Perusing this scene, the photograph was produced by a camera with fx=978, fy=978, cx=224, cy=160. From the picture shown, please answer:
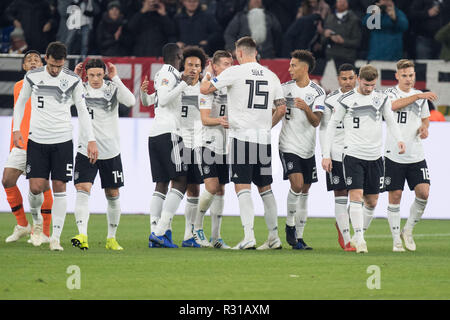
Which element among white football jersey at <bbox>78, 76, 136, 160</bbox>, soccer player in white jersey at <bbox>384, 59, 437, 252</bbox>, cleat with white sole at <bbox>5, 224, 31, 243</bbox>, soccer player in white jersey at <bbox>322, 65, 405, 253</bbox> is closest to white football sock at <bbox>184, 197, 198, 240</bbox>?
white football jersey at <bbox>78, 76, 136, 160</bbox>

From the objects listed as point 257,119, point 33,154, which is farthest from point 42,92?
point 257,119

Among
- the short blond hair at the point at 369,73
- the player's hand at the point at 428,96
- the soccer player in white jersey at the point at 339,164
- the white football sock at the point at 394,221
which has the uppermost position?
the short blond hair at the point at 369,73

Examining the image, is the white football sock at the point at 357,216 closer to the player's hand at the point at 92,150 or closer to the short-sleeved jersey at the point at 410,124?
the short-sleeved jersey at the point at 410,124

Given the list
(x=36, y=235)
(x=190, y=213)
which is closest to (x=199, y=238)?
(x=190, y=213)

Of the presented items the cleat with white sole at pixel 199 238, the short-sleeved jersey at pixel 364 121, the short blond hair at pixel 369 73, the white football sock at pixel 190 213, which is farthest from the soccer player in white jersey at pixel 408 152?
the white football sock at pixel 190 213

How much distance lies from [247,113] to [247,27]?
25.1 ft

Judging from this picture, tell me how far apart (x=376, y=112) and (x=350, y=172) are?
0.79 m

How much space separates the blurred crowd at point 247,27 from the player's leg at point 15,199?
5.99 metres

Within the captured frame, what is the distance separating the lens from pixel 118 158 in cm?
1187

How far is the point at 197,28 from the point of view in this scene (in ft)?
62.1

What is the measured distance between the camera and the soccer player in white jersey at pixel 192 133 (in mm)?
11891

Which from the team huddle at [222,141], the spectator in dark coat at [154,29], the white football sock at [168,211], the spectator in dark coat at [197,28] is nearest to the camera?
the team huddle at [222,141]

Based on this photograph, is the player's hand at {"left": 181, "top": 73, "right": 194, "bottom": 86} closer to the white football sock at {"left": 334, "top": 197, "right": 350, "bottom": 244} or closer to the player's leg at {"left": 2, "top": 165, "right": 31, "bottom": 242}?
the white football sock at {"left": 334, "top": 197, "right": 350, "bottom": 244}

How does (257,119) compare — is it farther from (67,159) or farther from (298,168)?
(67,159)
